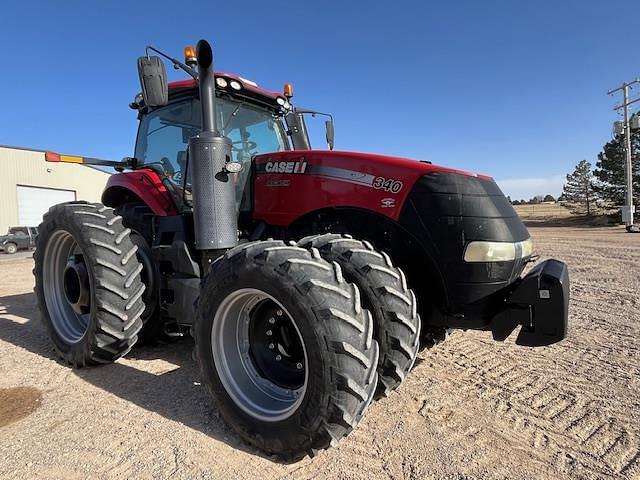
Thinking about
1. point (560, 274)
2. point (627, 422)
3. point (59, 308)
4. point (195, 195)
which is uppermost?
point (195, 195)

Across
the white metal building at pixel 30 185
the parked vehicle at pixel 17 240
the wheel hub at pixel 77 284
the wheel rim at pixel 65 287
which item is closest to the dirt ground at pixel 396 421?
Result: the wheel rim at pixel 65 287

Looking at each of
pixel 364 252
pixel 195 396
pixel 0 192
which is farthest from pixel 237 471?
pixel 0 192

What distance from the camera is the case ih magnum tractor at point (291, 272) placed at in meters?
2.11

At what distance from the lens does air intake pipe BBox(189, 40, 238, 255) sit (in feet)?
9.70

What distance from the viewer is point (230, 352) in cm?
256

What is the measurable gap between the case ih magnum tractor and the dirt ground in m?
0.21

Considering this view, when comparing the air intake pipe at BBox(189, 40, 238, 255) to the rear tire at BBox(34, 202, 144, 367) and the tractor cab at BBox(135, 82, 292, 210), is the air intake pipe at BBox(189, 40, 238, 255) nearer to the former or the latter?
the tractor cab at BBox(135, 82, 292, 210)

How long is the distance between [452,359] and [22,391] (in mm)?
3330

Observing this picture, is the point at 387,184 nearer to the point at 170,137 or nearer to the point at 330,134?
the point at 330,134

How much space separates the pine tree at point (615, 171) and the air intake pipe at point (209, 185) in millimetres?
33542

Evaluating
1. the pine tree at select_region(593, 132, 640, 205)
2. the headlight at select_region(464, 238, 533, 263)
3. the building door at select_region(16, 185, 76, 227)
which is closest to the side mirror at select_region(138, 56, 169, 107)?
the headlight at select_region(464, 238, 533, 263)

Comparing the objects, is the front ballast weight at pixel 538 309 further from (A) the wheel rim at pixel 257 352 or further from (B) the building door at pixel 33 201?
(B) the building door at pixel 33 201

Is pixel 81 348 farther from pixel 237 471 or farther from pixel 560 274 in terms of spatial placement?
pixel 560 274

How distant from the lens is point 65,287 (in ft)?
12.5
